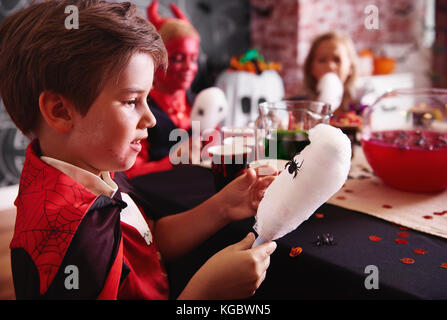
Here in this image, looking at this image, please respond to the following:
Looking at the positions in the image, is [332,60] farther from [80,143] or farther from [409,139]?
[80,143]

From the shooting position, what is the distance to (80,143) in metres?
0.61

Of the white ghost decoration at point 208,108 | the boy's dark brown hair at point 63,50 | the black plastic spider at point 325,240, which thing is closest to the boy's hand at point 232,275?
the black plastic spider at point 325,240

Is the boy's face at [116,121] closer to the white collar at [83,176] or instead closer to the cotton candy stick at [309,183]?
the white collar at [83,176]

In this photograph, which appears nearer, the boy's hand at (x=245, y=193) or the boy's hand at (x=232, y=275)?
the boy's hand at (x=232, y=275)

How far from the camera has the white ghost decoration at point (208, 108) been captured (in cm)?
155

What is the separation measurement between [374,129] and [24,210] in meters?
0.85

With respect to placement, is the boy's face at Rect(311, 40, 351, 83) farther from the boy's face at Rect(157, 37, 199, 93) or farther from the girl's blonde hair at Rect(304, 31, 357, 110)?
the boy's face at Rect(157, 37, 199, 93)

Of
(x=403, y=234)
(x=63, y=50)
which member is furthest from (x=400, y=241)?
(x=63, y=50)

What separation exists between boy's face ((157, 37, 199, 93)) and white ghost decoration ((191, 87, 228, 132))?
361mm

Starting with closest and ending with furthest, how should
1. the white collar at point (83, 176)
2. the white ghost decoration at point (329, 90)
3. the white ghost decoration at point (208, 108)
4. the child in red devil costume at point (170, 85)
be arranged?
the white collar at point (83, 176)
the white ghost decoration at point (329, 90)
the white ghost decoration at point (208, 108)
the child in red devil costume at point (170, 85)

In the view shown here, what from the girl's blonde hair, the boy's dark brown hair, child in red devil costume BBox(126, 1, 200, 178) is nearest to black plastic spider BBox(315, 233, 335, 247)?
the boy's dark brown hair

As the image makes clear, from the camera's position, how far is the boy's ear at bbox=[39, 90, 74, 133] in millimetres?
585

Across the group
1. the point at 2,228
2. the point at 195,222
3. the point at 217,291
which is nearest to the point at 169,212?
the point at 195,222

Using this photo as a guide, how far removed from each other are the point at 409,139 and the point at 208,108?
0.87 metres
